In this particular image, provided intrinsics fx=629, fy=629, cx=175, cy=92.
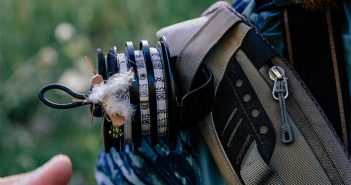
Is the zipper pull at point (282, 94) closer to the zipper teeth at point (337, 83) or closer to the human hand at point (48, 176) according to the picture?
the zipper teeth at point (337, 83)

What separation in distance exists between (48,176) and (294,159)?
32 cm

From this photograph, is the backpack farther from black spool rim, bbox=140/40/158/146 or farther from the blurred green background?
the blurred green background

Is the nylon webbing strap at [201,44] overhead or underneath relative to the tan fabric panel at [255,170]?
overhead

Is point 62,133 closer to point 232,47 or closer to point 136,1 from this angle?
point 136,1

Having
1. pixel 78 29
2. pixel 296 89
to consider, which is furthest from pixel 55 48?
pixel 296 89

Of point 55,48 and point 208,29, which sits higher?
point 55,48

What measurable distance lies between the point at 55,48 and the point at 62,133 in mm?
296

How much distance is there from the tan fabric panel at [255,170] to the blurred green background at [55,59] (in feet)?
3.43

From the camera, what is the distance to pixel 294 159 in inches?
30.5

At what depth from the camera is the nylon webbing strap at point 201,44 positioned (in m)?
0.82

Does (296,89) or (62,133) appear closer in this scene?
(296,89)

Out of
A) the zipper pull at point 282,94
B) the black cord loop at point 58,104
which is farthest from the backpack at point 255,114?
the black cord loop at point 58,104

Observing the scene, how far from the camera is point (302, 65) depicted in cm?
85

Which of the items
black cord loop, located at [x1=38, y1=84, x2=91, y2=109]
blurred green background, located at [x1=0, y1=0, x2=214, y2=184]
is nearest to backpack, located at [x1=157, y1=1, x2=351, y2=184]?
black cord loop, located at [x1=38, y1=84, x2=91, y2=109]
